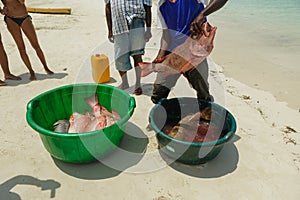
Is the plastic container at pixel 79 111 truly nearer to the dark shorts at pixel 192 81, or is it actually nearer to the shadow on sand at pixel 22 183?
the shadow on sand at pixel 22 183

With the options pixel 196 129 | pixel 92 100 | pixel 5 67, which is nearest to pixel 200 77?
pixel 196 129

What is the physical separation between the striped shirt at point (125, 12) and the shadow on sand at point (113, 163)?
157 centimetres

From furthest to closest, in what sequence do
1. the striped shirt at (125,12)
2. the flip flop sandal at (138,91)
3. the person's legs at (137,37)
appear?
the flip flop sandal at (138,91)
the person's legs at (137,37)
the striped shirt at (125,12)

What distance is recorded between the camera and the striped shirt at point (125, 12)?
349 centimetres

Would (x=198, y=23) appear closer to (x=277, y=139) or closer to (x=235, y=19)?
(x=277, y=139)

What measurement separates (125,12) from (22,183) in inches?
95.2

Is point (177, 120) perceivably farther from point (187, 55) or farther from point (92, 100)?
point (92, 100)

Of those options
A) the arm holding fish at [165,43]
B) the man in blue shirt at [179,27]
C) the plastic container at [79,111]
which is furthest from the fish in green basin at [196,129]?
the arm holding fish at [165,43]

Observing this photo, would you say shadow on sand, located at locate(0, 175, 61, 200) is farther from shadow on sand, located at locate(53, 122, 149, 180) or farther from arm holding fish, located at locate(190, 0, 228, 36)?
arm holding fish, located at locate(190, 0, 228, 36)

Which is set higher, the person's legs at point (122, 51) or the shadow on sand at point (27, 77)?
the person's legs at point (122, 51)

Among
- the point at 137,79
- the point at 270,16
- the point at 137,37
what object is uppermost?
the point at 137,37

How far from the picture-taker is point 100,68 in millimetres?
4492

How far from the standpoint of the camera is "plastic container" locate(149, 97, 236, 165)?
246cm

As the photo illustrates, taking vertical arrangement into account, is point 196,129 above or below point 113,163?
above
